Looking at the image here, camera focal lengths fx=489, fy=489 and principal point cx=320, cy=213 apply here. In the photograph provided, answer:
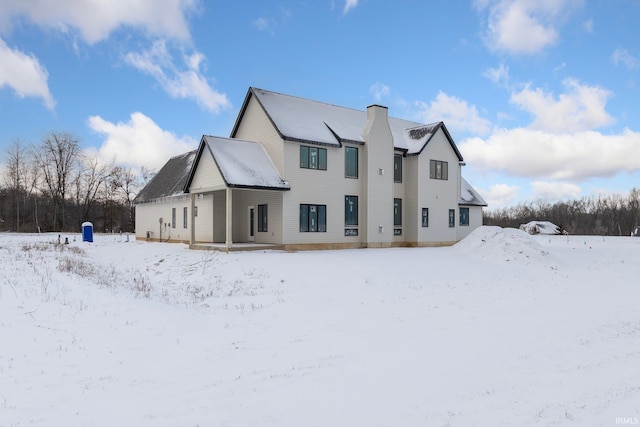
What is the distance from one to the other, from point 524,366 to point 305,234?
17.2 m

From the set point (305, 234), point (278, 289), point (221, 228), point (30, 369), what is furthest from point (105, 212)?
point (30, 369)

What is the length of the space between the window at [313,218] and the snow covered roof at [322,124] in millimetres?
3342

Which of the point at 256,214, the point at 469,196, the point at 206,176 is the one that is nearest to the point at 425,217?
the point at 469,196

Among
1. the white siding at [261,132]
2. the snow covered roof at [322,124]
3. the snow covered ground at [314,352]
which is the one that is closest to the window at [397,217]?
the snow covered roof at [322,124]

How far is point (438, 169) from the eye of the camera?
101 ft

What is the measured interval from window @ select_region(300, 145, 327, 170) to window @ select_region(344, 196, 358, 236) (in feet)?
7.90

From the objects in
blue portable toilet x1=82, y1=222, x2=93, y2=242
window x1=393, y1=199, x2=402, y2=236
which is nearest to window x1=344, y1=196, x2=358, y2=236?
window x1=393, y1=199, x2=402, y2=236

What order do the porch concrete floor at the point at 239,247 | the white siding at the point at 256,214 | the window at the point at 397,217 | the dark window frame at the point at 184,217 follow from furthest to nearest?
1. the window at the point at 397,217
2. the dark window frame at the point at 184,217
3. the white siding at the point at 256,214
4. the porch concrete floor at the point at 239,247

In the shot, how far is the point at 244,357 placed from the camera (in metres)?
8.12

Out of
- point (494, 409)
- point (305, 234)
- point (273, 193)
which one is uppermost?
point (273, 193)

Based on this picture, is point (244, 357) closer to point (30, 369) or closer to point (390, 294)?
point (30, 369)

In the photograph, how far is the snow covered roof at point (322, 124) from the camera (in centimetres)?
2502

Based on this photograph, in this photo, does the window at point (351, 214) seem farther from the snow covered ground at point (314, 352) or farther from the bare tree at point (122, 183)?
the bare tree at point (122, 183)

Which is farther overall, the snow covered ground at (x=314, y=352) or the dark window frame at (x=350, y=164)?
the dark window frame at (x=350, y=164)
